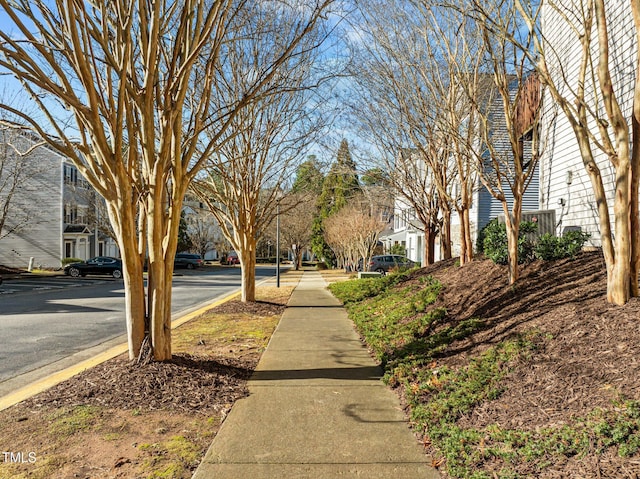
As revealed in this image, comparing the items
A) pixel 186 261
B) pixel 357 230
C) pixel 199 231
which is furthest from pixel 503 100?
pixel 199 231

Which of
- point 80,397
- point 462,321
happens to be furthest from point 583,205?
point 80,397

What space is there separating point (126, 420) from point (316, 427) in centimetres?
173

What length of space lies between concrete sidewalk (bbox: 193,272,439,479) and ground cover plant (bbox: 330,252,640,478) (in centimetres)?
26

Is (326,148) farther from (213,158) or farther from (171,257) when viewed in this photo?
(171,257)

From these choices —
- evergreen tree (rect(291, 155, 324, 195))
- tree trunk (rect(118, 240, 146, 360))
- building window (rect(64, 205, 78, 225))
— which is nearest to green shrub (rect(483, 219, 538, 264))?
tree trunk (rect(118, 240, 146, 360))

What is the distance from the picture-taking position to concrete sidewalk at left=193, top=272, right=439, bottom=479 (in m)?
3.78

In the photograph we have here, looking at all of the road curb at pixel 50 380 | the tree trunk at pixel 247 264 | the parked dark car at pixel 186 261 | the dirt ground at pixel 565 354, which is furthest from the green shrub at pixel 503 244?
the parked dark car at pixel 186 261

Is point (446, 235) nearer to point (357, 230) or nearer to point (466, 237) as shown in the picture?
point (466, 237)

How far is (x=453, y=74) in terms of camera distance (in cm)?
1141

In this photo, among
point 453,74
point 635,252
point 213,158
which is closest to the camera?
point 635,252

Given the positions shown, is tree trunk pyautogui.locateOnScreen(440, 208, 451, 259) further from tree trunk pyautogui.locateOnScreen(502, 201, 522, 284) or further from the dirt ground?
the dirt ground

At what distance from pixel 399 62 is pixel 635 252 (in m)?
7.97

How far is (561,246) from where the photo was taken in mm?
9203

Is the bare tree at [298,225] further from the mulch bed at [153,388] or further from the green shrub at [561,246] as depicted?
the mulch bed at [153,388]
